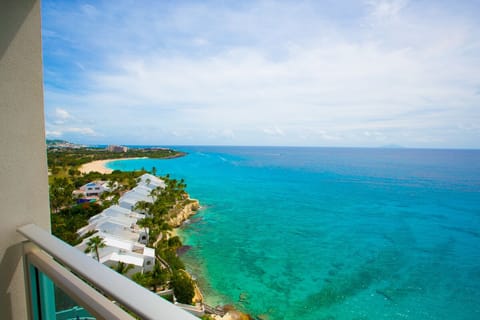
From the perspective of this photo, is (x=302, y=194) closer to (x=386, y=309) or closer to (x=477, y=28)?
(x=386, y=309)

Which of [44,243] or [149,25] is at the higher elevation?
[149,25]

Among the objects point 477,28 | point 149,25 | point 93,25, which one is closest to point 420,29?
point 477,28

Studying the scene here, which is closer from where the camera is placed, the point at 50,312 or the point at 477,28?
the point at 50,312

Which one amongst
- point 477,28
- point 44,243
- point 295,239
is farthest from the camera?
point 295,239

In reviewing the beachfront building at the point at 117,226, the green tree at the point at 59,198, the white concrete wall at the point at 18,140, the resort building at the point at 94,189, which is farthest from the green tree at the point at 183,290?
the resort building at the point at 94,189

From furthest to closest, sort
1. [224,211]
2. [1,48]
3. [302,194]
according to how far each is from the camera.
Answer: [302,194] < [224,211] < [1,48]

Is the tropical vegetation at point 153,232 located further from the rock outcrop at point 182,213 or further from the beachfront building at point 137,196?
the beachfront building at point 137,196

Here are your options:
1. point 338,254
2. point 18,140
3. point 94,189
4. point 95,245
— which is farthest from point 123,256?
point 94,189

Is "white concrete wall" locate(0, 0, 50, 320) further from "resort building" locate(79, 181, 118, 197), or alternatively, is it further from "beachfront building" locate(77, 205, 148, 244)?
"resort building" locate(79, 181, 118, 197)

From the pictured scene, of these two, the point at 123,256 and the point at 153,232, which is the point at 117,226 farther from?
the point at 123,256
